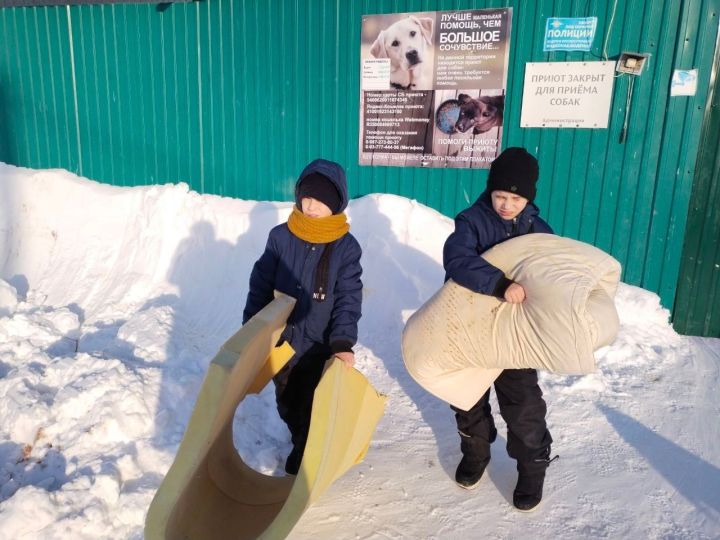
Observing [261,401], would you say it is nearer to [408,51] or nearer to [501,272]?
[501,272]

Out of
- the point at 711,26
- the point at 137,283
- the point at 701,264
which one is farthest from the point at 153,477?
the point at 711,26

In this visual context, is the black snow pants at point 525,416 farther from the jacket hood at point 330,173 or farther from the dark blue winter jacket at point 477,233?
the jacket hood at point 330,173

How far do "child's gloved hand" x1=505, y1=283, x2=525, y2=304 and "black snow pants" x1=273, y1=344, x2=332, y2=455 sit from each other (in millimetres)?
888

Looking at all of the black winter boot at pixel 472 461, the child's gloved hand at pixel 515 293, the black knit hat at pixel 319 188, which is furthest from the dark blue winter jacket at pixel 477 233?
the black winter boot at pixel 472 461

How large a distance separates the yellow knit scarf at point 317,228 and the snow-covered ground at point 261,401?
124cm

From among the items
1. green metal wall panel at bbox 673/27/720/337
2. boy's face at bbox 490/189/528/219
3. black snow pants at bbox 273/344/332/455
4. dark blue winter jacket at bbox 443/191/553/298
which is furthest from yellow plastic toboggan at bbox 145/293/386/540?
green metal wall panel at bbox 673/27/720/337

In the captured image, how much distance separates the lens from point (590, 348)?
2232 millimetres

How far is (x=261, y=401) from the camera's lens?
347 centimetres

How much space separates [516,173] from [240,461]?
1.82 metres

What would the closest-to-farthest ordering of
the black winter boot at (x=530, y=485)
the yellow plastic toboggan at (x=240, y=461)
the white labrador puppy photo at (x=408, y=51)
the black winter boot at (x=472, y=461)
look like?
the yellow plastic toboggan at (x=240, y=461) < the black winter boot at (x=530, y=485) < the black winter boot at (x=472, y=461) < the white labrador puppy photo at (x=408, y=51)

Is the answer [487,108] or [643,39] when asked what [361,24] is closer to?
[487,108]

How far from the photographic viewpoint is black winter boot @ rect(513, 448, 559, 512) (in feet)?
8.47

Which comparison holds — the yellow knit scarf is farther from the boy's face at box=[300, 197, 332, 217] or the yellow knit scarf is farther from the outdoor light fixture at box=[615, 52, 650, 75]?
the outdoor light fixture at box=[615, 52, 650, 75]

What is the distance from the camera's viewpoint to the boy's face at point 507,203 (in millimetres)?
2451
